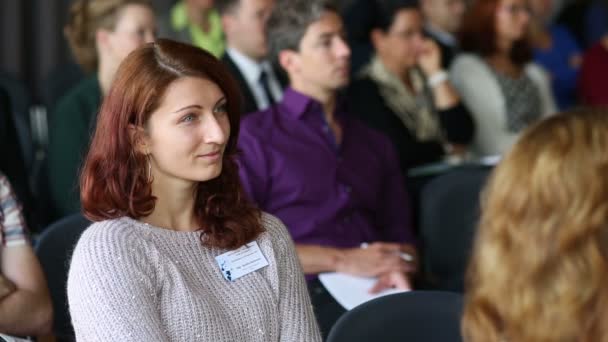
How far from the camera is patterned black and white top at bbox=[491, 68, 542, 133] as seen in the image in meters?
4.34

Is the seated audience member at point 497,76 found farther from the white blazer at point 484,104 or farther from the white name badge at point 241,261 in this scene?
the white name badge at point 241,261

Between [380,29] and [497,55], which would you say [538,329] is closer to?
[380,29]

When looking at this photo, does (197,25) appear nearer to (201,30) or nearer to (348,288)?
(201,30)

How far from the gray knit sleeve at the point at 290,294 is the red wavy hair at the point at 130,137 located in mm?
92

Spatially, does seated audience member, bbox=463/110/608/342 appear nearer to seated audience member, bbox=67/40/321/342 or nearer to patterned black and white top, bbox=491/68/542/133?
seated audience member, bbox=67/40/321/342

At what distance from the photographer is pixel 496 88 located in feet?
14.3

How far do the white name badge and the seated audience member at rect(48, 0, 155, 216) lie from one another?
1267 millimetres

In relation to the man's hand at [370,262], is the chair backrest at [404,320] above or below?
above

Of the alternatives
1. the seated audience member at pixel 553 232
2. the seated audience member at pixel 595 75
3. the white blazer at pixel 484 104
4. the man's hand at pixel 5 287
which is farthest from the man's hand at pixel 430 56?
the seated audience member at pixel 553 232

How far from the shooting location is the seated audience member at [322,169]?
Answer: 278 centimetres

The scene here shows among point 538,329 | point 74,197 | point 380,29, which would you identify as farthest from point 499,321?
point 380,29

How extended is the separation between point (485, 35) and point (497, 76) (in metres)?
0.22

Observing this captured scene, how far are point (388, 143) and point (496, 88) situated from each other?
142 cm

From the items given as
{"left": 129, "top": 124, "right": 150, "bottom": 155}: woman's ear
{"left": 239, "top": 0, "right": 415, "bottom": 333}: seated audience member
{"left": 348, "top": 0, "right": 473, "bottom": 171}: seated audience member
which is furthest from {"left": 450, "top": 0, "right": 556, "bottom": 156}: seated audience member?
{"left": 129, "top": 124, "right": 150, "bottom": 155}: woman's ear
